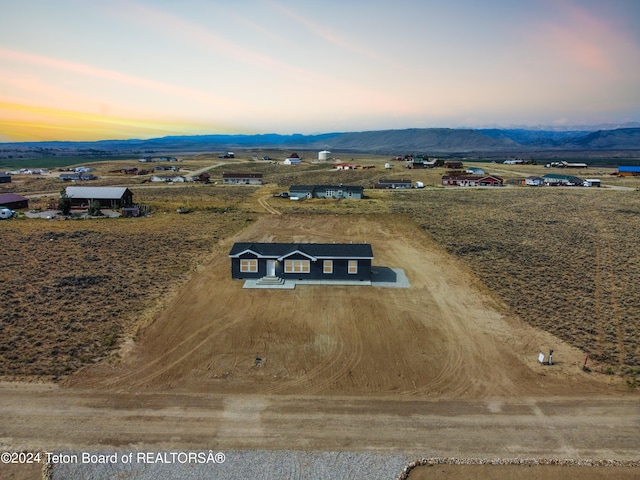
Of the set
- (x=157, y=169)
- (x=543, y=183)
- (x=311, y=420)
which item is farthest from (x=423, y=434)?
(x=157, y=169)

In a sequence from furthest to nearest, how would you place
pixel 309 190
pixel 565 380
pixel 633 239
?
pixel 309 190
pixel 633 239
pixel 565 380

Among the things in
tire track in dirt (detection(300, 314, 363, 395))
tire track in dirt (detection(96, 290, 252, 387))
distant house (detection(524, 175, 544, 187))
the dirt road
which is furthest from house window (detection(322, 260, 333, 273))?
distant house (detection(524, 175, 544, 187))

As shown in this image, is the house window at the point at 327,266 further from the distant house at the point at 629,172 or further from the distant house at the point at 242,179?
the distant house at the point at 629,172

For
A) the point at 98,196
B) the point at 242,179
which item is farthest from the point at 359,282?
the point at 242,179

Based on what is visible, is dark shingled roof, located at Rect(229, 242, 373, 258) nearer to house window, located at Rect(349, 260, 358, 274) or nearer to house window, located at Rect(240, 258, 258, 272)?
house window, located at Rect(349, 260, 358, 274)

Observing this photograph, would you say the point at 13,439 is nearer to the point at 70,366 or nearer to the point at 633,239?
the point at 70,366

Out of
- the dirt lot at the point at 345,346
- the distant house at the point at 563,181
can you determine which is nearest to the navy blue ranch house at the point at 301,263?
the dirt lot at the point at 345,346
